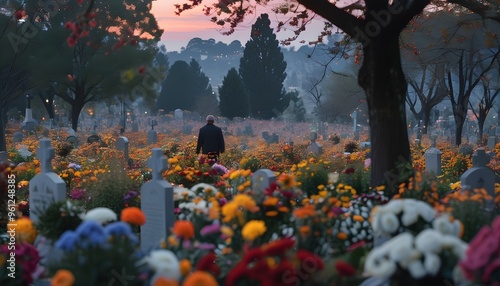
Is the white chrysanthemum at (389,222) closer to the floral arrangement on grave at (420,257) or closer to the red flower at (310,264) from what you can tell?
the floral arrangement on grave at (420,257)

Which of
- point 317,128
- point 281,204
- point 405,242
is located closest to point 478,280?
point 405,242

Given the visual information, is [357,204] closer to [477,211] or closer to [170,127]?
[477,211]

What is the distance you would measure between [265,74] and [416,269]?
5885 cm

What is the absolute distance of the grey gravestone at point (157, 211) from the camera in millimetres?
8609

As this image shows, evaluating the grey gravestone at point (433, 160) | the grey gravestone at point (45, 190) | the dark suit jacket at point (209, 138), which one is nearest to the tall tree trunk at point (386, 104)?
the grey gravestone at point (45, 190)

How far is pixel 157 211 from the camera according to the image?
8.76 m

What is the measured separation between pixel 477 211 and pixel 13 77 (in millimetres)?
35219

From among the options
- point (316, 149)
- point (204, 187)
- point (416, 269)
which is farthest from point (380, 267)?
point (316, 149)

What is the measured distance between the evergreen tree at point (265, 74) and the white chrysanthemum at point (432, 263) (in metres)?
58.1

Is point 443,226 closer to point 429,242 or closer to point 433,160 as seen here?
point 429,242

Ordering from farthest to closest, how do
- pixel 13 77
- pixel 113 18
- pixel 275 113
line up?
pixel 275 113 → pixel 113 18 → pixel 13 77

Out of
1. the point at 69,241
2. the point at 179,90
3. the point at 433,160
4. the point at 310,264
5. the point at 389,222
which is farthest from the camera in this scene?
the point at 179,90

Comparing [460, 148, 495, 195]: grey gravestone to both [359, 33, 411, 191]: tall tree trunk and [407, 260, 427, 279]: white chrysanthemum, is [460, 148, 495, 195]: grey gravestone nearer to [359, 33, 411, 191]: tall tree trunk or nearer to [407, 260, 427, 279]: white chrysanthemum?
[359, 33, 411, 191]: tall tree trunk

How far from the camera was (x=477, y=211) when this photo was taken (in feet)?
23.2
